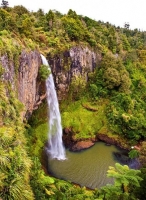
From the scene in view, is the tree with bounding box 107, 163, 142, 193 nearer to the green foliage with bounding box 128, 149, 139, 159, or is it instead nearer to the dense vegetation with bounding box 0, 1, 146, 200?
the dense vegetation with bounding box 0, 1, 146, 200

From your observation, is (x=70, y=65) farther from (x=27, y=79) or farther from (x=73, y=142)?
(x=73, y=142)

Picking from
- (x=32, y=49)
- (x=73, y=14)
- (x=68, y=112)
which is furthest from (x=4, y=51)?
(x=73, y=14)

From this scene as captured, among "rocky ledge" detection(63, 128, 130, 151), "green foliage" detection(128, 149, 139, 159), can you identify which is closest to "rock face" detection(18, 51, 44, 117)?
"rocky ledge" detection(63, 128, 130, 151)

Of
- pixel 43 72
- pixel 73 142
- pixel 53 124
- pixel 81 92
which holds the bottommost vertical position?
pixel 73 142

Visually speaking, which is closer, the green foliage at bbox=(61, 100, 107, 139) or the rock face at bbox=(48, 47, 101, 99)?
the green foliage at bbox=(61, 100, 107, 139)

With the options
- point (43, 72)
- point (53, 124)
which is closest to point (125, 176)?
point (43, 72)
